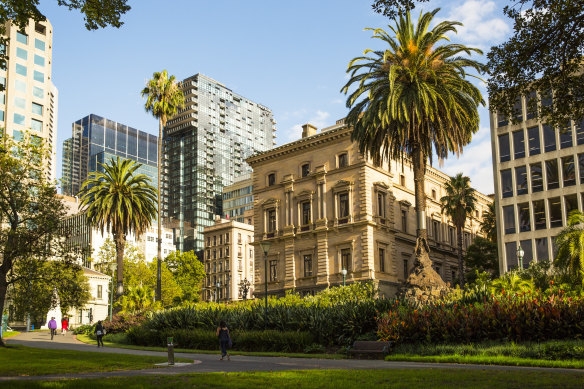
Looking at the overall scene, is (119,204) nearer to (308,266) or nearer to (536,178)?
(308,266)

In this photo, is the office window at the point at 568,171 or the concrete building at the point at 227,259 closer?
the office window at the point at 568,171

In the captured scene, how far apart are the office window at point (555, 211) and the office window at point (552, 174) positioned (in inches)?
51.8

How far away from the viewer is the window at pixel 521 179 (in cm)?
5825

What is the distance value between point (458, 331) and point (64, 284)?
22644 mm

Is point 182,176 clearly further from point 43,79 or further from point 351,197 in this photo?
point 351,197

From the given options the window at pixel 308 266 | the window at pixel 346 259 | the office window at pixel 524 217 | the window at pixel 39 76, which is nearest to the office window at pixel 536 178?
the office window at pixel 524 217

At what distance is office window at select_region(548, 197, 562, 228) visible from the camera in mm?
55281

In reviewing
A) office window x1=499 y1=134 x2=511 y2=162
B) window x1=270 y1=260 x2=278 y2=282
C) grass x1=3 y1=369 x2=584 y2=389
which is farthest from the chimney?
grass x1=3 y1=369 x2=584 y2=389

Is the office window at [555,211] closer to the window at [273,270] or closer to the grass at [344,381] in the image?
the window at [273,270]

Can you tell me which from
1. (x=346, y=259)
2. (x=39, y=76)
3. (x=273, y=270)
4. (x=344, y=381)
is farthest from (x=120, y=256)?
(x=344, y=381)

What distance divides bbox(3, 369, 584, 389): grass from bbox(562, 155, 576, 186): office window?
45019mm

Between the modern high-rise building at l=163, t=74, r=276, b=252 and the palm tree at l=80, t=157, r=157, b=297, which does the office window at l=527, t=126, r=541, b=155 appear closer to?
the palm tree at l=80, t=157, r=157, b=297

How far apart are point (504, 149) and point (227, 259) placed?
78978 mm

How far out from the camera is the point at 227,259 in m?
128
